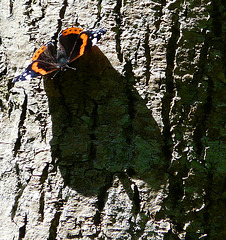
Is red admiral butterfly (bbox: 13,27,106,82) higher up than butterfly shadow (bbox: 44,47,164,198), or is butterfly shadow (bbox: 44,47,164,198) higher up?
red admiral butterfly (bbox: 13,27,106,82)

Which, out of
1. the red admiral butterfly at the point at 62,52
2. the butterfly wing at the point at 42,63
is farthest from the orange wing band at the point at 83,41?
the butterfly wing at the point at 42,63

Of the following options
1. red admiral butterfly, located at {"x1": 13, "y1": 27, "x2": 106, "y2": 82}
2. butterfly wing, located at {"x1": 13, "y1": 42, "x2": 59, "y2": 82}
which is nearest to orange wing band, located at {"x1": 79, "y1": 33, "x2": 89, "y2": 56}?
red admiral butterfly, located at {"x1": 13, "y1": 27, "x2": 106, "y2": 82}

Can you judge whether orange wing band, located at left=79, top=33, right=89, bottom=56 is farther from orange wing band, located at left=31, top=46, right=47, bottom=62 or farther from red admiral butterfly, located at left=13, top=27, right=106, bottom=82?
orange wing band, located at left=31, top=46, right=47, bottom=62

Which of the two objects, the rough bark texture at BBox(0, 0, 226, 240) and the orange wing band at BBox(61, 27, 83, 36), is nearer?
the rough bark texture at BBox(0, 0, 226, 240)

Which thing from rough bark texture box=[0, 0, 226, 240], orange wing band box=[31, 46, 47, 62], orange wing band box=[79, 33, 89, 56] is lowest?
rough bark texture box=[0, 0, 226, 240]

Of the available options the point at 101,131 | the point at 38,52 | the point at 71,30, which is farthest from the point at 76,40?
the point at 101,131

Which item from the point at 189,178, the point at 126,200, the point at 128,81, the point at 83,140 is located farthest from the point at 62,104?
the point at 189,178

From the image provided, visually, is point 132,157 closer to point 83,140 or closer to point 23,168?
point 83,140

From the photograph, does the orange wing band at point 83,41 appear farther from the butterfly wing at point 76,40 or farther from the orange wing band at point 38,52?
the orange wing band at point 38,52
